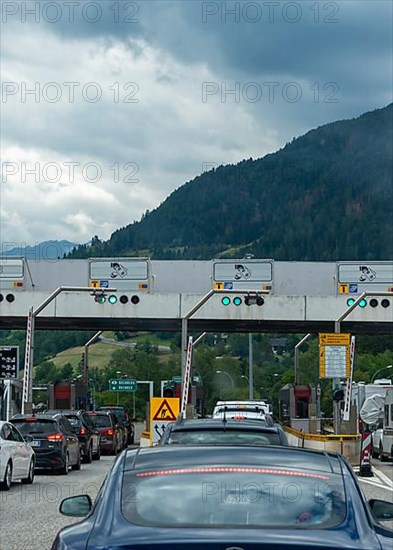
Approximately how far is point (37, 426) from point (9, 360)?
18091mm

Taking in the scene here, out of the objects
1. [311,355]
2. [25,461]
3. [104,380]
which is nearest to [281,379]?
[311,355]

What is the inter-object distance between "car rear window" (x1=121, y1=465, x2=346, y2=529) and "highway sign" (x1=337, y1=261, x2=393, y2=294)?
4495 centimetres

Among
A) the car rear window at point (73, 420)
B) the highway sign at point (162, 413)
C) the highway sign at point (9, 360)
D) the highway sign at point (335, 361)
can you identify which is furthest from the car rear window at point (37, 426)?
the highway sign at point (9, 360)

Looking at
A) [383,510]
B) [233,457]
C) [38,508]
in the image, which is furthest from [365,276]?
[233,457]

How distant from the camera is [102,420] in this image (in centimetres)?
4053

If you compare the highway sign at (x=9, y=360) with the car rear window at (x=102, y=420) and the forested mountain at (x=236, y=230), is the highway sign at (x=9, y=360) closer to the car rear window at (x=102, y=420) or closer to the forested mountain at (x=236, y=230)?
the car rear window at (x=102, y=420)

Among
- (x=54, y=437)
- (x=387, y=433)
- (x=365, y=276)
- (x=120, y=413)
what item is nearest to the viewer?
(x=54, y=437)

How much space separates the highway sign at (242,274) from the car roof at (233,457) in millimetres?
42889

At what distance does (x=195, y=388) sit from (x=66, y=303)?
21.3 feet

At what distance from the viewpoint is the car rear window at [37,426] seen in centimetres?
2700

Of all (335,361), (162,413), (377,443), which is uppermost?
(335,361)

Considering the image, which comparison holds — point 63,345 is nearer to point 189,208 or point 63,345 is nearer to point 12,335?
point 12,335

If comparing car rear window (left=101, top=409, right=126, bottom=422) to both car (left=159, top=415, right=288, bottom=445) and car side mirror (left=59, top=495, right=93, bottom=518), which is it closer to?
car (left=159, top=415, right=288, bottom=445)

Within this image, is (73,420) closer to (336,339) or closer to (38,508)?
(336,339)
